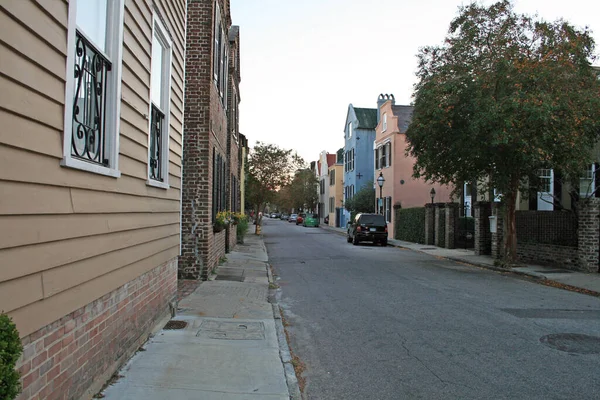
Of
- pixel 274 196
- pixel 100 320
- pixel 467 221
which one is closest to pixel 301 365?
pixel 100 320

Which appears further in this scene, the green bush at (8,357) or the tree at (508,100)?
the tree at (508,100)

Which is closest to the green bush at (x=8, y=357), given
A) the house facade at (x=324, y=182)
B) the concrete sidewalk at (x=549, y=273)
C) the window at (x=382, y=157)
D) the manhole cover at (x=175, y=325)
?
the manhole cover at (x=175, y=325)

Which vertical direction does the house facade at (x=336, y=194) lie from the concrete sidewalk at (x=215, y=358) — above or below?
above

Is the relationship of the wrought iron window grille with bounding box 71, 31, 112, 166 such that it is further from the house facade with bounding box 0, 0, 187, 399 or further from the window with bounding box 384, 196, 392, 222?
the window with bounding box 384, 196, 392, 222

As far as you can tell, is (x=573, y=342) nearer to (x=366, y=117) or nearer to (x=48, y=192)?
(x=48, y=192)

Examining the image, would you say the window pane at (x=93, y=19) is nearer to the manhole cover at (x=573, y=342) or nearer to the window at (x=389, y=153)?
the manhole cover at (x=573, y=342)

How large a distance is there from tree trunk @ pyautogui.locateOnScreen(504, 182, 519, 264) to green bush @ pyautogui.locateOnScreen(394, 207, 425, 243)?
1074 cm

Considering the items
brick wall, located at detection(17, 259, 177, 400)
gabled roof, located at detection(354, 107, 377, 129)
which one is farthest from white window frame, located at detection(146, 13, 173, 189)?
gabled roof, located at detection(354, 107, 377, 129)

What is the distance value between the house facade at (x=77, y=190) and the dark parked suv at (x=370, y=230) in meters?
19.9

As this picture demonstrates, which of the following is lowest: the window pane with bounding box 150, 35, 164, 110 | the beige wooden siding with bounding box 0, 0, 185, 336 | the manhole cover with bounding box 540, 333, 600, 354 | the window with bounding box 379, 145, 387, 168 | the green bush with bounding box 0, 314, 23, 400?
the manhole cover with bounding box 540, 333, 600, 354

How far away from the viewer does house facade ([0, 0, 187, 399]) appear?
282 cm

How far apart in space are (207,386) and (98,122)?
259 centimetres

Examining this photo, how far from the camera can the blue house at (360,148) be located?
149 feet

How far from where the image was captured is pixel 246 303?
8797mm
